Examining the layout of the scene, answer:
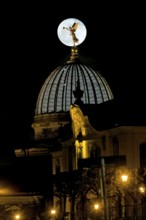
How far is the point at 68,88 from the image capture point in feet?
324

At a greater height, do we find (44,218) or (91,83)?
(91,83)

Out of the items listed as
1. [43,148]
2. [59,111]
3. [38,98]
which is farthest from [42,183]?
[38,98]

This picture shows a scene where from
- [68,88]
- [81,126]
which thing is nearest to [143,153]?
[81,126]

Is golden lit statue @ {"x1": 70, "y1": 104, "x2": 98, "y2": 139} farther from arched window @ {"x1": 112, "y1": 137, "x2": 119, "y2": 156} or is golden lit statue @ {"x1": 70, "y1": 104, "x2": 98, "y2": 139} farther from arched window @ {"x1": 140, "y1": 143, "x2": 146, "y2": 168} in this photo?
arched window @ {"x1": 140, "y1": 143, "x2": 146, "y2": 168}

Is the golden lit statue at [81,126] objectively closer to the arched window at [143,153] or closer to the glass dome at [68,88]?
the arched window at [143,153]

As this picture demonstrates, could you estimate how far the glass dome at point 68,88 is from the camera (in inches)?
3802

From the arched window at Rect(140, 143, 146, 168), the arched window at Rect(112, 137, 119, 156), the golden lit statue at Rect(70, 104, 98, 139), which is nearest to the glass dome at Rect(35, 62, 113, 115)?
the golden lit statue at Rect(70, 104, 98, 139)

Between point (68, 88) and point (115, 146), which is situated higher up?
point (68, 88)

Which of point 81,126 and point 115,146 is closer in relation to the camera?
point 115,146

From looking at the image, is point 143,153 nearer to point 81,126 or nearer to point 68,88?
point 81,126

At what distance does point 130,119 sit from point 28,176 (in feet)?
74.3

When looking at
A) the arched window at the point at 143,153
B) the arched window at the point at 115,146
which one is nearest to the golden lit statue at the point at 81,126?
the arched window at the point at 115,146

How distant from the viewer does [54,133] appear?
85625 millimetres

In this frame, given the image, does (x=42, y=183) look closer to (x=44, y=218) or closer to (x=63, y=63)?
(x=44, y=218)
